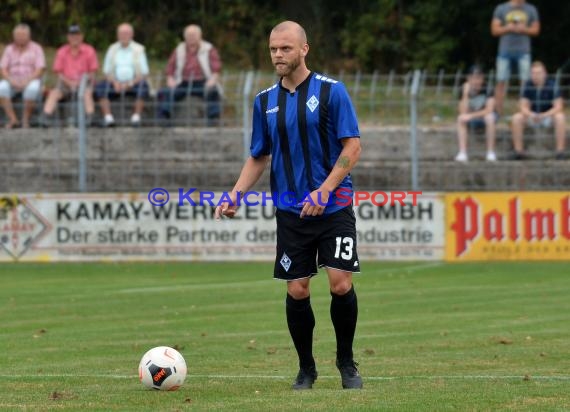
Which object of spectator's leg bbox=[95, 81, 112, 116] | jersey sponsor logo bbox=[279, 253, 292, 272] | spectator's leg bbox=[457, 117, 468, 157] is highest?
spectator's leg bbox=[95, 81, 112, 116]

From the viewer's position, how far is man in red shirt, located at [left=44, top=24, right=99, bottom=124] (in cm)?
2341

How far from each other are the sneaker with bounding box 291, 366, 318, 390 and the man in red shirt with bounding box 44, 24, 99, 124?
588 inches

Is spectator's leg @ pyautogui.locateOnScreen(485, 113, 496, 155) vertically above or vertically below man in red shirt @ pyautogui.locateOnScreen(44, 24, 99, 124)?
below

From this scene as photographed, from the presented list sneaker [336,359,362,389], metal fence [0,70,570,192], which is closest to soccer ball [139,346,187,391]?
sneaker [336,359,362,389]

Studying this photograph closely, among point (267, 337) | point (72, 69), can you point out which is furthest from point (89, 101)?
point (267, 337)

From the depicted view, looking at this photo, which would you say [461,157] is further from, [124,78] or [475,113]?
[124,78]

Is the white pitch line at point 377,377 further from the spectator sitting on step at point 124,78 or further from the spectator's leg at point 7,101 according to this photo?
the spectator's leg at point 7,101

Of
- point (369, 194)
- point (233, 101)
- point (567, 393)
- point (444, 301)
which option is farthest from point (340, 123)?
point (233, 101)

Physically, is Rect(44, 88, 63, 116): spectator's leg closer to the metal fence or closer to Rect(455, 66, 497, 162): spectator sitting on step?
the metal fence

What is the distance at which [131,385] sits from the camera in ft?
29.8

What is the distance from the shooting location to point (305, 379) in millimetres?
8797

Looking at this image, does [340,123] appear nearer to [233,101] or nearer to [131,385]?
[131,385]

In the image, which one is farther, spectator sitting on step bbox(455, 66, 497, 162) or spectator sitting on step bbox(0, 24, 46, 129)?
spectator sitting on step bbox(0, 24, 46, 129)

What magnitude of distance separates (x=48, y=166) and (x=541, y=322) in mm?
11733
